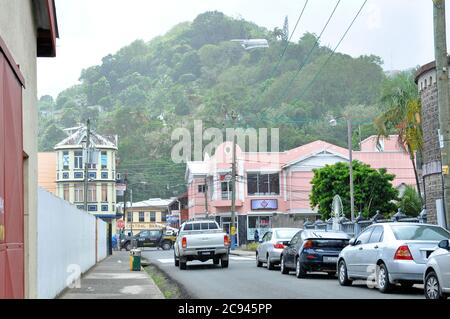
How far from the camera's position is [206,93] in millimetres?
109750

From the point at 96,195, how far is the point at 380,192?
32552 millimetres

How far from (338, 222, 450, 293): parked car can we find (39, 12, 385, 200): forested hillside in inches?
1075

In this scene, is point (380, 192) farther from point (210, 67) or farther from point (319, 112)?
point (210, 67)

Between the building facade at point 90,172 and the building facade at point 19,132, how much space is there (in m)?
39.5

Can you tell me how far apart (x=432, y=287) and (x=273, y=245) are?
13226mm

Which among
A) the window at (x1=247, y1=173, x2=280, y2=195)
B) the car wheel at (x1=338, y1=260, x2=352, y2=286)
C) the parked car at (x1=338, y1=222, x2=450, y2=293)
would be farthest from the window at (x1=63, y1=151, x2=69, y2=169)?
the parked car at (x1=338, y1=222, x2=450, y2=293)

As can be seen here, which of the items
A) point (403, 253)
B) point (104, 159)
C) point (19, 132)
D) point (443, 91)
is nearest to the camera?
point (19, 132)

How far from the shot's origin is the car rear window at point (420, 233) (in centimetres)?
1634

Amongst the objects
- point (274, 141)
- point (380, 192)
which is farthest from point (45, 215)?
point (274, 141)

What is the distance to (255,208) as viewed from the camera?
72062 millimetres

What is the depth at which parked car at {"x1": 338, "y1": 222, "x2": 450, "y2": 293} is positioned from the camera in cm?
1573

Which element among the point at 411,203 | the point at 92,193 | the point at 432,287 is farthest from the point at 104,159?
the point at 432,287

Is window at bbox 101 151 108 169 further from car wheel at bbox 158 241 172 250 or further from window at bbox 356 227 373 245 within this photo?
window at bbox 356 227 373 245

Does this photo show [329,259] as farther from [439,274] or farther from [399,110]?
[399,110]
